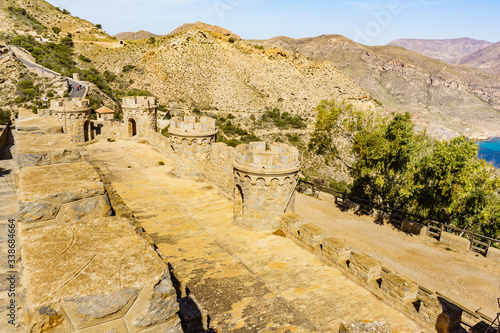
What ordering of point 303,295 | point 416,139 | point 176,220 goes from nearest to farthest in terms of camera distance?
point 303,295, point 176,220, point 416,139

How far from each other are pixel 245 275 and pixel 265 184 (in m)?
3.49

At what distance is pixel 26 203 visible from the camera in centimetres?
338

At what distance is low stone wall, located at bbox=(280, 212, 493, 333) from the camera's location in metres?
6.67

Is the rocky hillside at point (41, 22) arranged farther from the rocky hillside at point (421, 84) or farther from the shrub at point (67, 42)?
the rocky hillside at point (421, 84)

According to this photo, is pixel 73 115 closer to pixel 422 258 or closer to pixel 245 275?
pixel 245 275

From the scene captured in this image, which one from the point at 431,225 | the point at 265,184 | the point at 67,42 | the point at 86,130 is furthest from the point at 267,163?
the point at 67,42

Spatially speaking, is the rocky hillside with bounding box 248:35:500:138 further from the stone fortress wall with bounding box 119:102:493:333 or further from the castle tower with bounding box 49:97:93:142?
the stone fortress wall with bounding box 119:102:493:333

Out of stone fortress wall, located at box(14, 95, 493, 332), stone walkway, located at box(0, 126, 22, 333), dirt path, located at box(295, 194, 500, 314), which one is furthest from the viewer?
dirt path, located at box(295, 194, 500, 314)

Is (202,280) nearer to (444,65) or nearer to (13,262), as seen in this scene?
(13,262)

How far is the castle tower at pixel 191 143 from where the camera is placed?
1552 centimetres

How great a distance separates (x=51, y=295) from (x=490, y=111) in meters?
177

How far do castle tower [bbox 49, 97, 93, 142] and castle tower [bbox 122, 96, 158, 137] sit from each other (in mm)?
2772


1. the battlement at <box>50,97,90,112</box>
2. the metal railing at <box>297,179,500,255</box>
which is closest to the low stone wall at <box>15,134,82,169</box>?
the metal railing at <box>297,179,500,255</box>

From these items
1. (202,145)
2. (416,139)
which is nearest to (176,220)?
(202,145)
